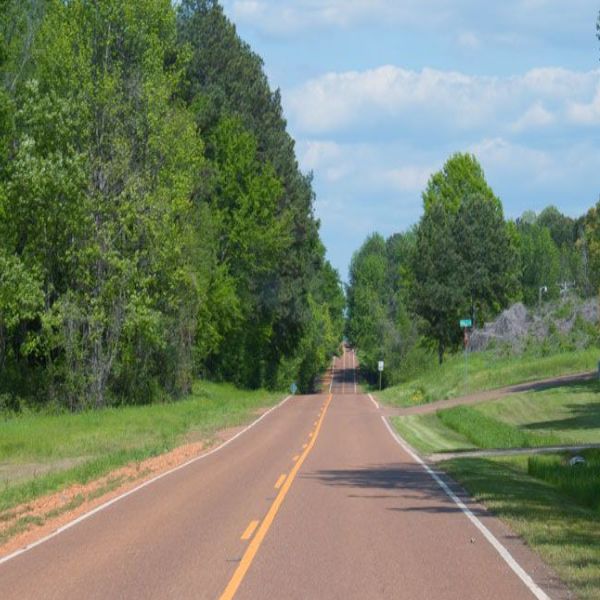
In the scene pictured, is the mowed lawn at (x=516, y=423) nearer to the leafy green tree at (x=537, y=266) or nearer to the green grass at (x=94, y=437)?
the green grass at (x=94, y=437)

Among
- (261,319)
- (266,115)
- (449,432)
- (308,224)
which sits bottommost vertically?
(449,432)

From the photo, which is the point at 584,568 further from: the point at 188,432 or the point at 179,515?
the point at 188,432

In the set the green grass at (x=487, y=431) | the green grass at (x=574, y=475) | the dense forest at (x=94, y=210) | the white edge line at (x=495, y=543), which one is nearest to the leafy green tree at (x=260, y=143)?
the dense forest at (x=94, y=210)

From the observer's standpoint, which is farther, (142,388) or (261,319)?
(261,319)

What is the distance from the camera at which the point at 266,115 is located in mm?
79250

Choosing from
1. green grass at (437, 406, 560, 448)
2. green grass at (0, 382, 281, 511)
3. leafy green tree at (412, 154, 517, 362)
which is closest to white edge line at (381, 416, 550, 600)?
green grass at (0, 382, 281, 511)

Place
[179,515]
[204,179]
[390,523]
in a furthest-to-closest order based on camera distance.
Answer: [204,179] < [179,515] < [390,523]

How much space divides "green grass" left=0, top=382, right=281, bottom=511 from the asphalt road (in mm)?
2659

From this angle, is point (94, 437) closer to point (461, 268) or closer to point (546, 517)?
point (546, 517)

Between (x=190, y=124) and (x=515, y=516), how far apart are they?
129 ft

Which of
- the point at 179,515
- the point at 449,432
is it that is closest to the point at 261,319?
the point at 449,432

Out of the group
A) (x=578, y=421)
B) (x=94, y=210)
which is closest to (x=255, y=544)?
(x=94, y=210)

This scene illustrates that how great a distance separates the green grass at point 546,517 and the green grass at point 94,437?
27.7ft

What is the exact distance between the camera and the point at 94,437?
A: 115 ft
